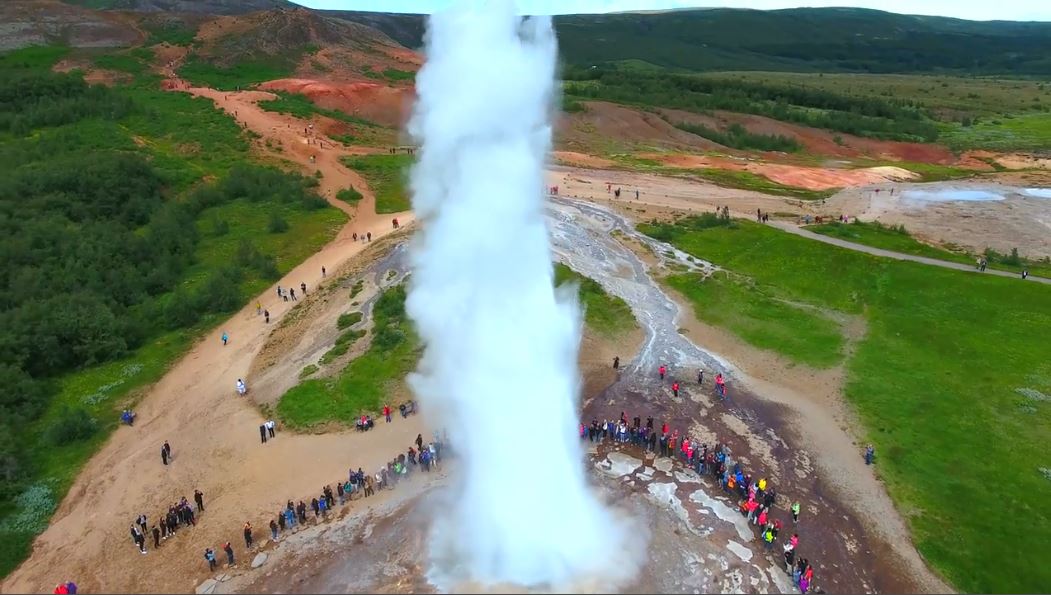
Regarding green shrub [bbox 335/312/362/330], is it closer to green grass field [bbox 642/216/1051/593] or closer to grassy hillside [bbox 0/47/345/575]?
grassy hillside [bbox 0/47/345/575]

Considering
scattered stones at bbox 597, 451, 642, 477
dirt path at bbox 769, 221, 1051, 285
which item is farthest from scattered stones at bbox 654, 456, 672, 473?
dirt path at bbox 769, 221, 1051, 285

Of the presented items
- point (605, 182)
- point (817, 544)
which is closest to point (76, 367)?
point (817, 544)

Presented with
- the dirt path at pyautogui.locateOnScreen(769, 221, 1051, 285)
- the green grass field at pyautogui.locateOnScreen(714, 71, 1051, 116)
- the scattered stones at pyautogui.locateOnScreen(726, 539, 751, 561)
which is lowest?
the scattered stones at pyautogui.locateOnScreen(726, 539, 751, 561)

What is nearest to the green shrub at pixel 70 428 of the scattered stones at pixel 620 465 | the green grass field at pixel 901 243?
the scattered stones at pixel 620 465

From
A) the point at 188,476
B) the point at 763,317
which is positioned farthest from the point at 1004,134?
the point at 188,476

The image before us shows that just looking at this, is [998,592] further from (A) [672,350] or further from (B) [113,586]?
(B) [113,586]

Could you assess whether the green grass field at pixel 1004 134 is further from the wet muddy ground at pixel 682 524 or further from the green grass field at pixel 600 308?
the wet muddy ground at pixel 682 524

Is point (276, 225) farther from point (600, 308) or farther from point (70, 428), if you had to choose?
point (600, 308)
